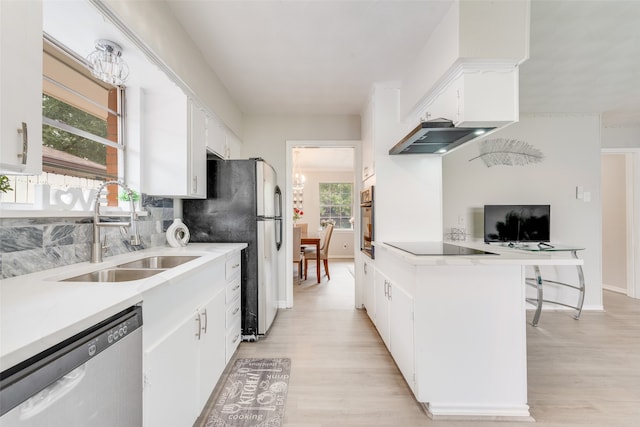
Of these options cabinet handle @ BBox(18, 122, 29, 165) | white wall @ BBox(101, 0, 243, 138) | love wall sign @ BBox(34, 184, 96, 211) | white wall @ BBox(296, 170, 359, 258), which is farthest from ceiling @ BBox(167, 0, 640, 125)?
white wall @ BBox(296, 170, 359, 258)

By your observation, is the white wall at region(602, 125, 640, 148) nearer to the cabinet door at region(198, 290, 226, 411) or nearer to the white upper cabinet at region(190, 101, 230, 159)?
the white upper cabinet at region(190, 101, 230, 159)

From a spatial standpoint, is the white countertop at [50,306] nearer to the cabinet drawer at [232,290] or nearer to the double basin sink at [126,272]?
the double basin sink at [126,272]

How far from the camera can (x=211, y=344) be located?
1756mm

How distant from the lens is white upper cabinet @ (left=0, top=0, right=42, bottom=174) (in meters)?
0.83

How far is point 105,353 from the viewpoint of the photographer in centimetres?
84

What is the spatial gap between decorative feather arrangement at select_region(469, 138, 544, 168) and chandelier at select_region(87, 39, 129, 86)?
3.66 metres

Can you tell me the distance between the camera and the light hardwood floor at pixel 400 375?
1709 millimetres

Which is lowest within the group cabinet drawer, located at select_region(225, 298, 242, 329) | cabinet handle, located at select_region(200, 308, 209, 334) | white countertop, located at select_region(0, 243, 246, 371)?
cabinet drawer, located at select_region(225, 298, 242, 329)

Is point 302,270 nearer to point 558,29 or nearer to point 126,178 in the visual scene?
point 126,178

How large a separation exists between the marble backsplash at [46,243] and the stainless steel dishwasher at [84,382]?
0.63 meters

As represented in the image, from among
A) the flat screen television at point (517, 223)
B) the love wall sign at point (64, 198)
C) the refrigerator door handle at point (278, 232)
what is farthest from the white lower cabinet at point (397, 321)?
the love wall sign at point (64, 198)

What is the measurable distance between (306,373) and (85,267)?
62.2 inches

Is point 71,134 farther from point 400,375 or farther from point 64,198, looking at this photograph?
point 400,375

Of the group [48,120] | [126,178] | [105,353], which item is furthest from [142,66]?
[105,353]
